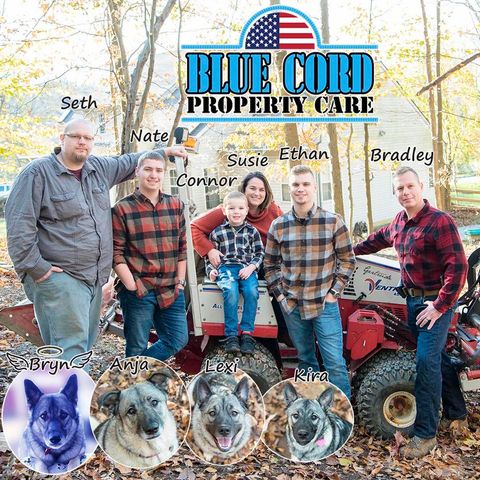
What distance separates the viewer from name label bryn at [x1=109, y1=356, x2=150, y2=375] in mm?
3525

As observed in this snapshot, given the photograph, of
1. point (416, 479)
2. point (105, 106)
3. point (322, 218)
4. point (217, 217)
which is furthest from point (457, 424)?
point (105, 106)

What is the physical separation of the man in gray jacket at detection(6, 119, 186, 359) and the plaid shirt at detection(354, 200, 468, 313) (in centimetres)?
183

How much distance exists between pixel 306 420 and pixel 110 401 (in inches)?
47.6

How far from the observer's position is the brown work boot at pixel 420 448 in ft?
12.1

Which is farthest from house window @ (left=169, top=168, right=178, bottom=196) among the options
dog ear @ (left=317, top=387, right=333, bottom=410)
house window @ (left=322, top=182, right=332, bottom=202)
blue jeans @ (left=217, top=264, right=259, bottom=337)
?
house window @ (left=322, top=182, right=332, bottom=202)

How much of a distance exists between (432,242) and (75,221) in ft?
6.96

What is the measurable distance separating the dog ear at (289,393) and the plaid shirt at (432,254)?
99 cm

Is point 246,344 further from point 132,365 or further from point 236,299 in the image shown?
point 132,365

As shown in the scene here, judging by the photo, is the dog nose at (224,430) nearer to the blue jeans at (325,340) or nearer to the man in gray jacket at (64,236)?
the blue jeans at (325,340)

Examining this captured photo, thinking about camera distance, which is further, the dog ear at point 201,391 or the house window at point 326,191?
the house window at point 326,191

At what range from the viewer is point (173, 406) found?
3.54 metres

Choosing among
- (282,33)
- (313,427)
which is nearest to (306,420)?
(313,427)

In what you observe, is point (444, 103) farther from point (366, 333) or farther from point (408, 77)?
point (366, 333)

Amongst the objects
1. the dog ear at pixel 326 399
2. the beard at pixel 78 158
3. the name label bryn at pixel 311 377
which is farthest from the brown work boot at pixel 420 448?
the beard at pixel 78 158
